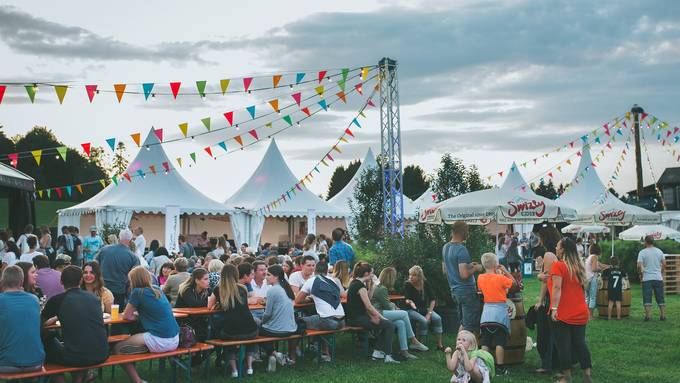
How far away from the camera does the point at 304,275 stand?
8852 mm

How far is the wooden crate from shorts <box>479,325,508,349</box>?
1119 centimetres

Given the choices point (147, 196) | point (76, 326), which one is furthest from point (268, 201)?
point (76, 326)

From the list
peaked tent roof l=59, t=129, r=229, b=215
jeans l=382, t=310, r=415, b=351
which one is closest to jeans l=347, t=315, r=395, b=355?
jeans l=382, t=310, r=415, b=351

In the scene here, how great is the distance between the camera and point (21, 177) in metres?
13.1

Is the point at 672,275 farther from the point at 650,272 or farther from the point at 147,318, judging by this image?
the point at 147,318

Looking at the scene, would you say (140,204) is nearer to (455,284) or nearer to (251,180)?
(251,180)

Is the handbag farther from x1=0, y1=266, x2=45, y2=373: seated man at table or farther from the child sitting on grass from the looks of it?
the child sitting on grass

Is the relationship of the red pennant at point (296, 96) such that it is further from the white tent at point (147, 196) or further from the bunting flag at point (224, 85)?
the white tent at point (147, 196)

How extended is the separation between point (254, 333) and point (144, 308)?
4.31 ft

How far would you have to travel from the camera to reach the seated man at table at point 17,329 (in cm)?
520

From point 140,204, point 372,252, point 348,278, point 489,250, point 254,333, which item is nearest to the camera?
point 254,333

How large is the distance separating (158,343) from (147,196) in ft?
51.7

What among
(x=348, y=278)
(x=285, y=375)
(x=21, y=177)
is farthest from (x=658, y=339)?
(x=21, y=177)

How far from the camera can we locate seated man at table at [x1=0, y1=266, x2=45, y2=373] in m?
5.20
